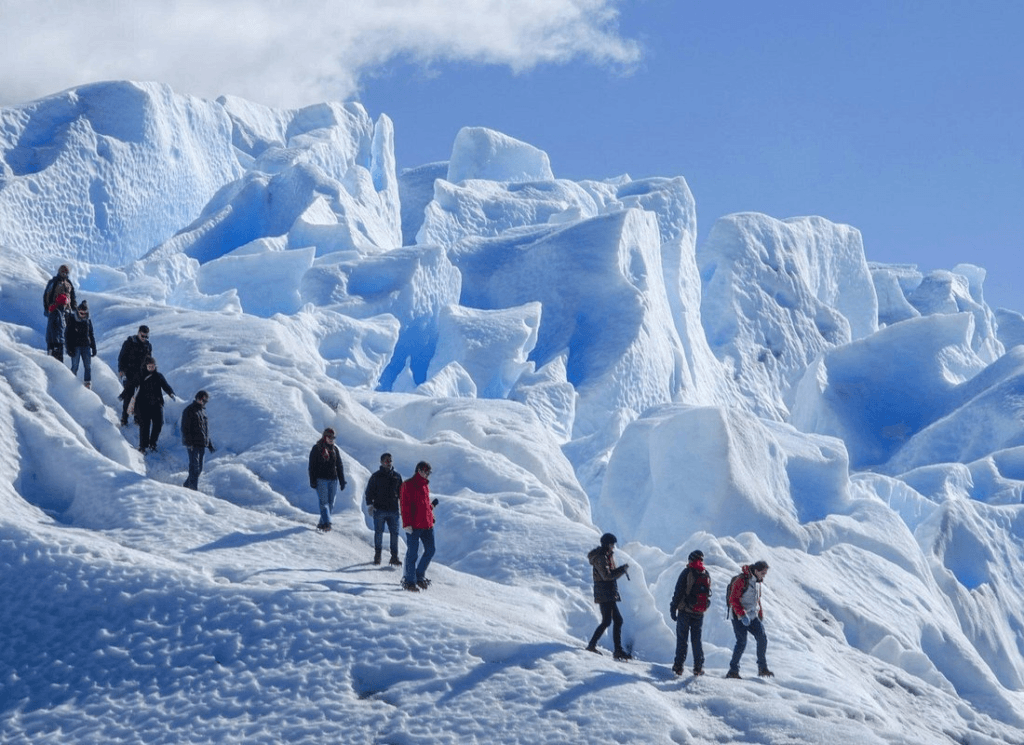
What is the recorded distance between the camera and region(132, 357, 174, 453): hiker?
15477mm

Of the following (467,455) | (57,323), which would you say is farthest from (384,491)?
(57,323)

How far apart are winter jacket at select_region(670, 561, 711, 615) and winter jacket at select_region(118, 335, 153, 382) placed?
8.07 metres

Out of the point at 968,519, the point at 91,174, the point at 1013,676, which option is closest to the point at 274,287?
the point at 91,174

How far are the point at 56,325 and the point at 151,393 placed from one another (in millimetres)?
2621

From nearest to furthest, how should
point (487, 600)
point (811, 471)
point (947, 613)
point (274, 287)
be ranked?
1. point (487, 600)
2. point (947, 613)
3. point (811, 471)
4. point (274, 287)

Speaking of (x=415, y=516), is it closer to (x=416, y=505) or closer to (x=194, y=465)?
(x=416, y=505)

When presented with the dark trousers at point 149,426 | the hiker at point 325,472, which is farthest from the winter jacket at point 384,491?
the dark trousers at point 149,426

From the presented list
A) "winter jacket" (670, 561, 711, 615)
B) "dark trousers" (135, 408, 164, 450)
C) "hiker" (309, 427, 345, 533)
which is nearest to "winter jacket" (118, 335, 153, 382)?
"dark trousers" (135, 408, 164, 450)

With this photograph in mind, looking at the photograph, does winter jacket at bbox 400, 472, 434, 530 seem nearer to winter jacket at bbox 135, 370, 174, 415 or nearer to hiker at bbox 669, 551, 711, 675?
hiker at bbox 669, 551, 711, 675

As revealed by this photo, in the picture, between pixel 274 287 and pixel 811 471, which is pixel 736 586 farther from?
pixel 274 287

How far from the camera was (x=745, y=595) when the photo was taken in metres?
12.8

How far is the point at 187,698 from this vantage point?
1083cm

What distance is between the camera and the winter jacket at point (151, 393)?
15484 millimetres

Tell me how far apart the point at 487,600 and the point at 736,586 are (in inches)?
119
